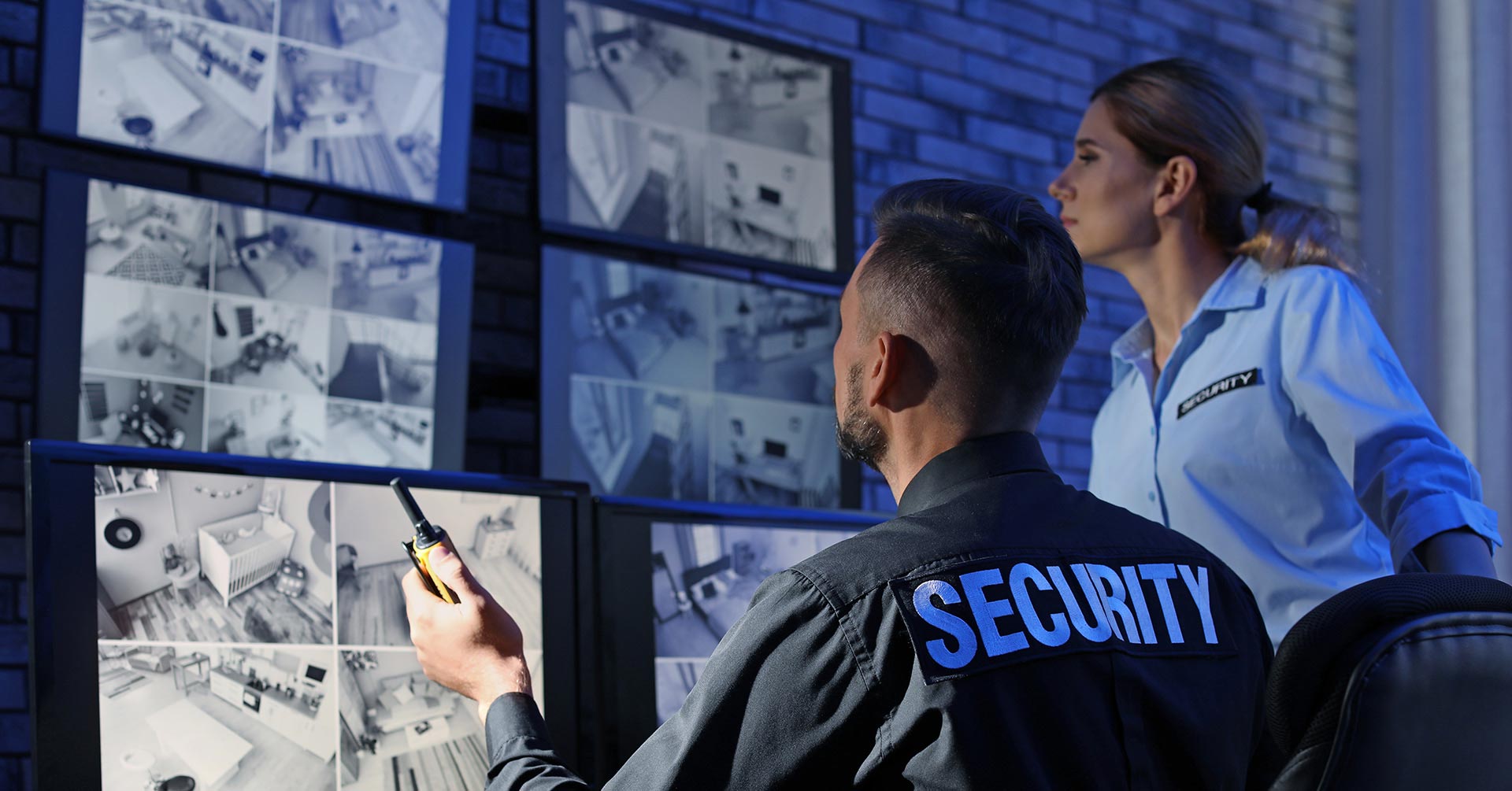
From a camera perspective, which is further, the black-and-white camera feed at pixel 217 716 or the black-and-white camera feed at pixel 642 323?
the black-and-white camera feed at pixel 642 323

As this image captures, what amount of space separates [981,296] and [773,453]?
3.90 ft

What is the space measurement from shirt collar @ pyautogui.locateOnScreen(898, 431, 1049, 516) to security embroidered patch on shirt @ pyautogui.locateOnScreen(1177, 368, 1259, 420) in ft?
2.09

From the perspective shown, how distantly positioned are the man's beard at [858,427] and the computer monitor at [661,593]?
514mm

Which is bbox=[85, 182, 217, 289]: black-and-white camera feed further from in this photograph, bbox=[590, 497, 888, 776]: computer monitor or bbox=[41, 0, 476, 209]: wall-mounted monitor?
bbox=[590, 497, 888, 776]: computer monitor

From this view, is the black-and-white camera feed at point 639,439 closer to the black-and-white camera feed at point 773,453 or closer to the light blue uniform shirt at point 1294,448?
the black-and-white camera feed at point 773,453

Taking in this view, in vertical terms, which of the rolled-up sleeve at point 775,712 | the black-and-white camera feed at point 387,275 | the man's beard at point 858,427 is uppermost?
the black-and-white camera feed at point 387,275

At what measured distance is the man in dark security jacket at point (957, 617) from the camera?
1.01 meters

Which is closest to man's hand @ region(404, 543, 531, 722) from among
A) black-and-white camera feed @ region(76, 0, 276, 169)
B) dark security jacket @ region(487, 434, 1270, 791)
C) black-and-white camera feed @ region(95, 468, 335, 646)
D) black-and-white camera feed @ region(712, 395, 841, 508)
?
dark security jacket @ region(487, 434, 1270, 791)

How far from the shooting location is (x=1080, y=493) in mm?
1188

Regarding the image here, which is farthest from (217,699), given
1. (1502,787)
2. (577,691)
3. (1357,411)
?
(1357,411)

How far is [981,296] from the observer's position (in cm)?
118

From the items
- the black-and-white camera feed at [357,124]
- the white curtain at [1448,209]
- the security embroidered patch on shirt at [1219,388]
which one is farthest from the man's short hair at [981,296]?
the white curtain at [1448,209]

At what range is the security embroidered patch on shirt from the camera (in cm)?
171

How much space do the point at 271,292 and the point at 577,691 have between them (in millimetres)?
756
